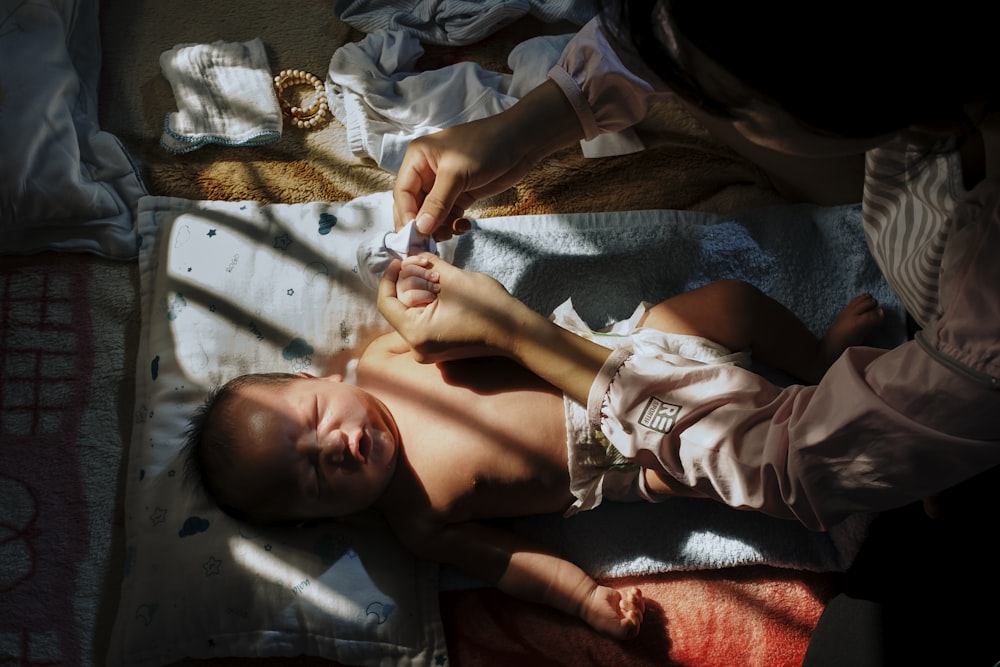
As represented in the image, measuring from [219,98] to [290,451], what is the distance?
907 millimetres

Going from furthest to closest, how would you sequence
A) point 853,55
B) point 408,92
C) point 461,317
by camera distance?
point 408,92 < point 461,317 < point 853,55

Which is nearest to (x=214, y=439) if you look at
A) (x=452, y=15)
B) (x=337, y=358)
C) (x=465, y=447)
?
(x=337, y=358)

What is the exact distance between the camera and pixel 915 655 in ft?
3.82

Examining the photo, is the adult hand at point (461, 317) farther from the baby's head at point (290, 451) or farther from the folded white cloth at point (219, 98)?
the folded white cloth at point (219, 98)

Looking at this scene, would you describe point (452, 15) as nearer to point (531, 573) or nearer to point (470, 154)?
point (470, 154)

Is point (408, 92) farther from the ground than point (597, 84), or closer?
closer

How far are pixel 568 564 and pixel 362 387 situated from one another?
0.50 m

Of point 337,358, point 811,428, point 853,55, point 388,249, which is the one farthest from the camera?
point 337,358

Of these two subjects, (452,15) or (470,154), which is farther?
(452,15)

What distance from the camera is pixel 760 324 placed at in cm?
144

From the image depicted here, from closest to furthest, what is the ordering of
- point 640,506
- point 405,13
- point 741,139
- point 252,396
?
1. point 252,396
2. point 640,506
3. point 741,139
4. point 405,13

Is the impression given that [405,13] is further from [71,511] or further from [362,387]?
[71,511]

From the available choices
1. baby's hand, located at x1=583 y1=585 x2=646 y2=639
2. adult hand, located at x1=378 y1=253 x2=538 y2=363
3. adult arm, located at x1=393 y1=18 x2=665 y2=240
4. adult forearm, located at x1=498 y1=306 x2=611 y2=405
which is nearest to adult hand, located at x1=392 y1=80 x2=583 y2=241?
adult arm, located at x1=393 y1=18 x2=665 y2=240

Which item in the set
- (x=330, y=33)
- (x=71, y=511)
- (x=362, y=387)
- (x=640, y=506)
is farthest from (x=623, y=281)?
(x=71, y=511)
